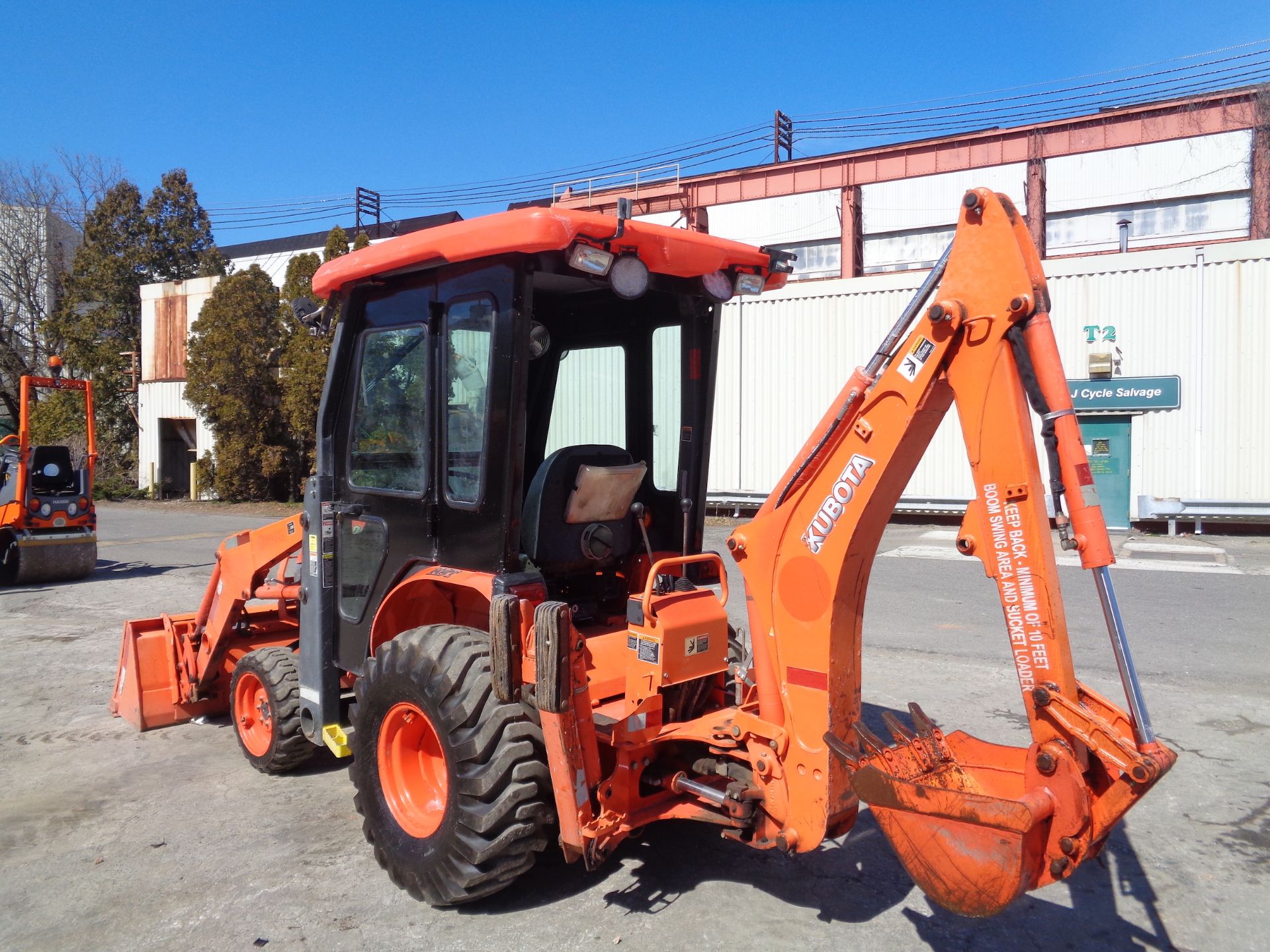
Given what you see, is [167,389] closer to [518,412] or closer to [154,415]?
[154,415]

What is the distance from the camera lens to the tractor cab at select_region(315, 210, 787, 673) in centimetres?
351

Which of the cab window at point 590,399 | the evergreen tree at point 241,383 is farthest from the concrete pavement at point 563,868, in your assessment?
the evergreen tree at point 241,383

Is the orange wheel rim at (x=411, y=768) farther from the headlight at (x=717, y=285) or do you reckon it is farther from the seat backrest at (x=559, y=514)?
the headlight at (x=717, y=285)

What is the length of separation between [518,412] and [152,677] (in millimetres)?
3674

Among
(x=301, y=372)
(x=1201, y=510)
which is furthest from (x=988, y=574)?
(x=301, y=372)

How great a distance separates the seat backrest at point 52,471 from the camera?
39.5 feet

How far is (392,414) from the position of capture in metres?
4.09

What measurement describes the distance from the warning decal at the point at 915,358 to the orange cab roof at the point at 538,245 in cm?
107

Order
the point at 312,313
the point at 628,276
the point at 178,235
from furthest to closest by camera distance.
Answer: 1. the point at 178,235
2. the point at 312,313
3. the point at 628,276

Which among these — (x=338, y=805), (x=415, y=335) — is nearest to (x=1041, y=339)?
(x=415, y=335)

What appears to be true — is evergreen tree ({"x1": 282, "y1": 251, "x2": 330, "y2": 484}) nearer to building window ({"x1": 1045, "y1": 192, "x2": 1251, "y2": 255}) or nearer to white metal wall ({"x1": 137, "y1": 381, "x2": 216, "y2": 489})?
white metal wall ({"x1": 137, "y1": 381, "x2": 216, "y2": 489})

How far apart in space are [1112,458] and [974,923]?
14.9 m

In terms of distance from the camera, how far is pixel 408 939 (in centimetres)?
334

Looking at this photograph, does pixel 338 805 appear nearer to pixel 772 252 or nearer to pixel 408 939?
pixel 408 939
